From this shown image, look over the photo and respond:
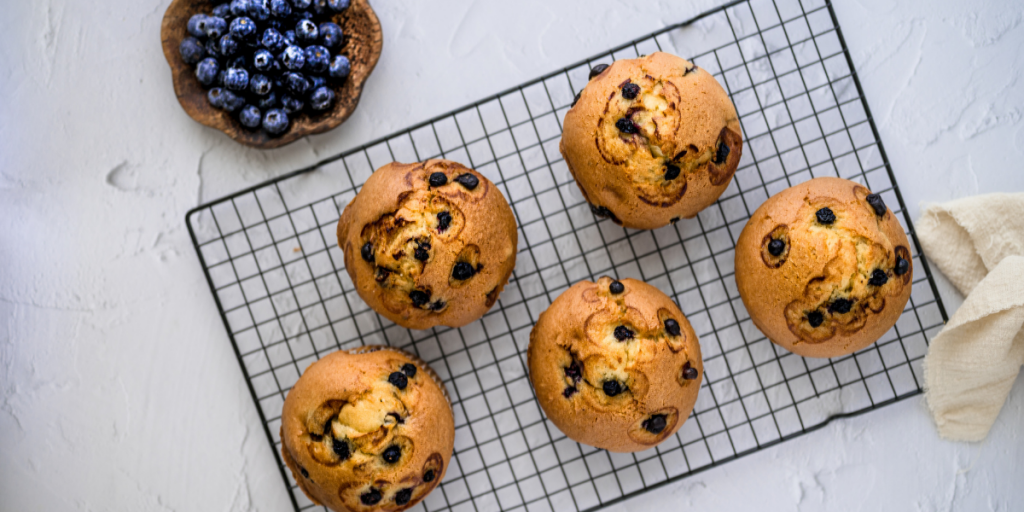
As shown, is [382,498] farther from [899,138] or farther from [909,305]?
[899,138]

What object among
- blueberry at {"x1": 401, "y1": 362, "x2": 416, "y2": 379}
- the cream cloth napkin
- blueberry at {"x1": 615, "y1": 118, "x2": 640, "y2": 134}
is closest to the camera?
blueberry at {"x1": 615, "y1": 118, "x2": 640, "y2": 134}

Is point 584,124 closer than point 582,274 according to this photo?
Yes

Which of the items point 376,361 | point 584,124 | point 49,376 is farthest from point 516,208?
point 49,376

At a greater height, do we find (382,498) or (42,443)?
(42,443)

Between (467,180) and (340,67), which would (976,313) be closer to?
(467,180)

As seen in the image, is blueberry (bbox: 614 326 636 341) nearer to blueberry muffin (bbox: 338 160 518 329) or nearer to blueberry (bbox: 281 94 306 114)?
blueberry muffin (bbox: 338 160 518 329)

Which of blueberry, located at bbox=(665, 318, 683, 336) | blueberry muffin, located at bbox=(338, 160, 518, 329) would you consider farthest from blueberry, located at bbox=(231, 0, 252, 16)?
blueberry, located at bbox=(665, 318, 683, 336)
